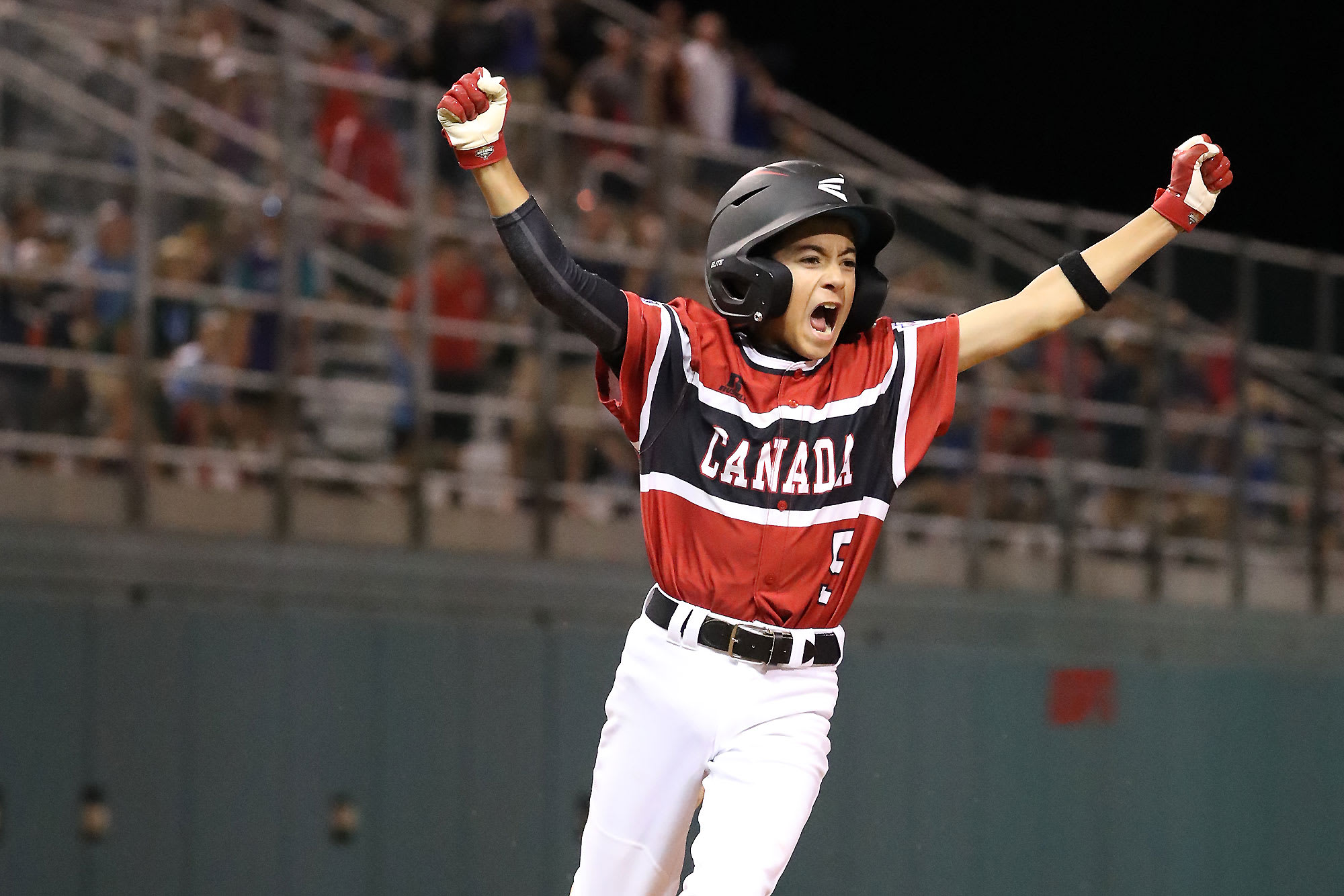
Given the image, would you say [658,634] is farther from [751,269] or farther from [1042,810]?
[1042,810]

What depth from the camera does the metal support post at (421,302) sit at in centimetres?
868

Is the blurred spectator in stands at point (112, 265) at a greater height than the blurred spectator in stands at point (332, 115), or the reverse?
the blurred spectator in stands at point (332, 115)

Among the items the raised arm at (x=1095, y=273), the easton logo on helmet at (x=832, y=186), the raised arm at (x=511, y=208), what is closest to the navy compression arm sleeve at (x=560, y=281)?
the raised arm at (x=511, y=208)

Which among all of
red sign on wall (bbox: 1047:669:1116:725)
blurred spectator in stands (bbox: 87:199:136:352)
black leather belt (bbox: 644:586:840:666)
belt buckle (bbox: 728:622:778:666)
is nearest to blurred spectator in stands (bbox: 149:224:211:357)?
blurred spectator in stands (bbox: 87:199:136:352)

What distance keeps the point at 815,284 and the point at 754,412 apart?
0.34 metres

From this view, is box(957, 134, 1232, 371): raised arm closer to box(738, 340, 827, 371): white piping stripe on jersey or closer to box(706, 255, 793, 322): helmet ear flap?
box(738, 340, 827, 371): white piping stripe on jersey

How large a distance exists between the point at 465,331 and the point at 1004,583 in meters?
3.30

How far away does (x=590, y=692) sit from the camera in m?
8.95

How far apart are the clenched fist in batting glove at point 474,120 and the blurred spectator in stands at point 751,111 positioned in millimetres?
7766

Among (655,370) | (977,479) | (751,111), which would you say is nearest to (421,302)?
(977,479)

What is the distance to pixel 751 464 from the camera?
4.94m

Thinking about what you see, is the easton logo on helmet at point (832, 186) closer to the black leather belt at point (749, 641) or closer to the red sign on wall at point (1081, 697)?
the black leather belt at point (749, 641)

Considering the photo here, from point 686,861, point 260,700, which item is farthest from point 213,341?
point 686,861

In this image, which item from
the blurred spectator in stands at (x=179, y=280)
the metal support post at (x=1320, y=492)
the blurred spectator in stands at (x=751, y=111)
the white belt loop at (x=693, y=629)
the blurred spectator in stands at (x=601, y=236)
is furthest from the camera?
the blurred spectator in stands at (x=751, y=111)
